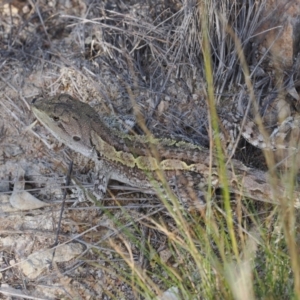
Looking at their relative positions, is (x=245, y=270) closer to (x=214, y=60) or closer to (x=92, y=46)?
(x=214, y=60)

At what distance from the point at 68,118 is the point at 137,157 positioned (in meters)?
0.64

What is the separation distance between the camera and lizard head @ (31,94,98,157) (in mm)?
4184

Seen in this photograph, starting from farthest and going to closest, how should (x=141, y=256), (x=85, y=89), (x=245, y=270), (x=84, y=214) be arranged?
(x=85, y=89)
(x=84, y=214)
(x=141, y=256)
(x=245, y=270)

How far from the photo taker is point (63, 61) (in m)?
4.86

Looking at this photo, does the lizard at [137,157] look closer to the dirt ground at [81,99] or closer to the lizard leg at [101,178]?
the lizard leg at [101,178]

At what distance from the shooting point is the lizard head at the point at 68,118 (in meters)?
4.18

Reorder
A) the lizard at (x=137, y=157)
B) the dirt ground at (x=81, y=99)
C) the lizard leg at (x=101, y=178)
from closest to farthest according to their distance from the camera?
the dirt ground at (x=81, y=99) → the lizard at (x=137, y=157) → the lizard leg at (x=101, y=178)

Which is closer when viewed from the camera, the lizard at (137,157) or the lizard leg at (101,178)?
the lizard at (137,157)

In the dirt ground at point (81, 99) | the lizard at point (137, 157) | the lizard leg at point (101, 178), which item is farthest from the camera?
the lizard leg at point (101, 178)

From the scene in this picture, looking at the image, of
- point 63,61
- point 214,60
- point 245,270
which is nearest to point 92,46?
point 63,61

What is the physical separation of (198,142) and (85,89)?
3.72ft

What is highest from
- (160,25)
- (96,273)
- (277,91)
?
(160,25)

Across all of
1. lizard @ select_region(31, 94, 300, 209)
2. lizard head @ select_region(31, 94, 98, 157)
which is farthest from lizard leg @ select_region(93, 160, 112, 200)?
lizard head @ select_region(31, 94, 98, 157)

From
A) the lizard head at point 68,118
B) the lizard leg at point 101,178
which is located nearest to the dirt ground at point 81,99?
the lizard leg at point 101,178
